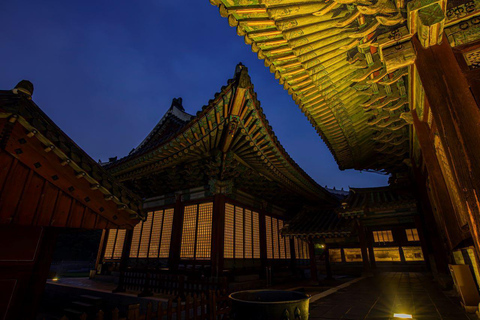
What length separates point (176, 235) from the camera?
10500mm

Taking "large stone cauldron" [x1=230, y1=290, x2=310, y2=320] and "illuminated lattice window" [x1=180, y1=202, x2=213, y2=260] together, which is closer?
"large stone cauldron" [x1=230, y1=290, x2=310, y2=320]

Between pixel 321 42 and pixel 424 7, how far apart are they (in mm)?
1113

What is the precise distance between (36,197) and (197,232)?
25.1ft

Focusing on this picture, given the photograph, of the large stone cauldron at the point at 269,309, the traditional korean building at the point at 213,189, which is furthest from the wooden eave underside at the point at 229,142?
the large stone cauldron at the point at 269,309

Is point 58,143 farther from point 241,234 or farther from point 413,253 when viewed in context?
point 413,253

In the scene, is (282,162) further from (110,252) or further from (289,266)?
(110,252)

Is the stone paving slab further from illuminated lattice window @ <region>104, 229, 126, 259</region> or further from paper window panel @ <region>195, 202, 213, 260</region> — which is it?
illuminated lattice window @ <region>104, 229, 126, 259</region>

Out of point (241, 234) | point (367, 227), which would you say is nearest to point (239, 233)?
point (241, 234)

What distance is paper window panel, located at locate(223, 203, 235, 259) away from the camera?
9.74 m

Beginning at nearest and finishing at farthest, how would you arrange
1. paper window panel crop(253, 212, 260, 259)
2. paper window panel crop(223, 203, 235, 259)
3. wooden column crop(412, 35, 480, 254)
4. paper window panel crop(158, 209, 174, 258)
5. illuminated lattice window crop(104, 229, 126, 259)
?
1. wooden column crop(412, 35, 480, 254)
2. paper window panel crop(223, 203, 235, 259)
3. paper window panel crop(158, 209, 174, 258)
4. paper window panel crop(253, 212, 260, 259)
5. illuminated lattice window crop(104, 229, 126, 259)

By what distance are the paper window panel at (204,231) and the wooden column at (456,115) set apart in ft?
28.6

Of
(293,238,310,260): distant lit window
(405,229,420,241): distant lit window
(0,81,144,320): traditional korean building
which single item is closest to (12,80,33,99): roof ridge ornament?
(0,81,144,320): traditional korean building

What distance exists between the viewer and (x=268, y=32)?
Answer: 293 cm

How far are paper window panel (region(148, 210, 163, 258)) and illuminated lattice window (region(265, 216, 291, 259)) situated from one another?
586cm
